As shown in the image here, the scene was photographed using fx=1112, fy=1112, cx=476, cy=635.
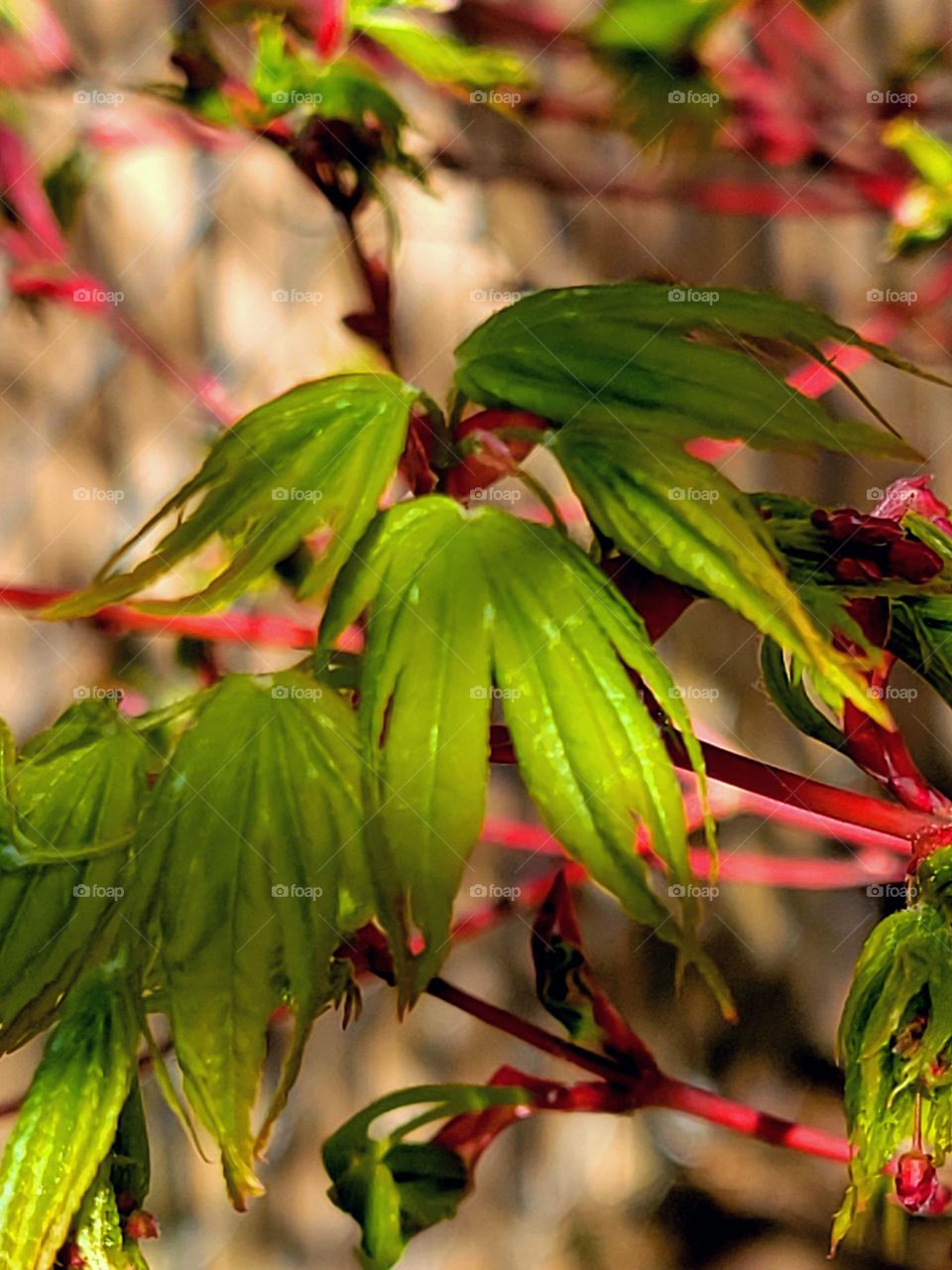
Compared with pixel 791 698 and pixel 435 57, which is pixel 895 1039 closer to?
pixel 791 698

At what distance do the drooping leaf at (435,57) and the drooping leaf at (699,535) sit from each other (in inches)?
11.3

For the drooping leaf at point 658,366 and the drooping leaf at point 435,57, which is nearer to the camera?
the drooping leaf at point 658,366

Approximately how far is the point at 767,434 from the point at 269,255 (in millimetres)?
374

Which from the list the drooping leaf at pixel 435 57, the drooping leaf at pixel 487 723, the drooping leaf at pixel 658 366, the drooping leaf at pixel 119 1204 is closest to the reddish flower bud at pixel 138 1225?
the drooping leaf at pixel 119 1204

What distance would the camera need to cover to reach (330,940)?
0.24 meters

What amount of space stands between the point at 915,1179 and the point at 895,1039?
0.06m

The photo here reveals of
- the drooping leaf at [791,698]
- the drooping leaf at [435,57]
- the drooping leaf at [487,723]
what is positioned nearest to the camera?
the drooping leaf at [487,723]

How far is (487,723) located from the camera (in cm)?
23

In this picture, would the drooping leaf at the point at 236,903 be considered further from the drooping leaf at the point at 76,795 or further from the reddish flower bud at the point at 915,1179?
the reddish flower bud at the point at 915,1179

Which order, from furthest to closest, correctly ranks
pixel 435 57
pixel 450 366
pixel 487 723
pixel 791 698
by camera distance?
pixel 450 366, pixel 435 57, pixel 791 698, pixel 487 723

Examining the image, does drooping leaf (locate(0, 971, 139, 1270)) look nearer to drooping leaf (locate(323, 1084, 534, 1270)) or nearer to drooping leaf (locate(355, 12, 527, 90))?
drooping leaf (locate(323, 1084, 534, 1270))

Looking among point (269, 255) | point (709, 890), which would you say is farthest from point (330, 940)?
point (269, 255)

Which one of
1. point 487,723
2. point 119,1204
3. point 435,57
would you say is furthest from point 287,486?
point 435,57

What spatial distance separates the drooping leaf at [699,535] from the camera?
0.78 feet
